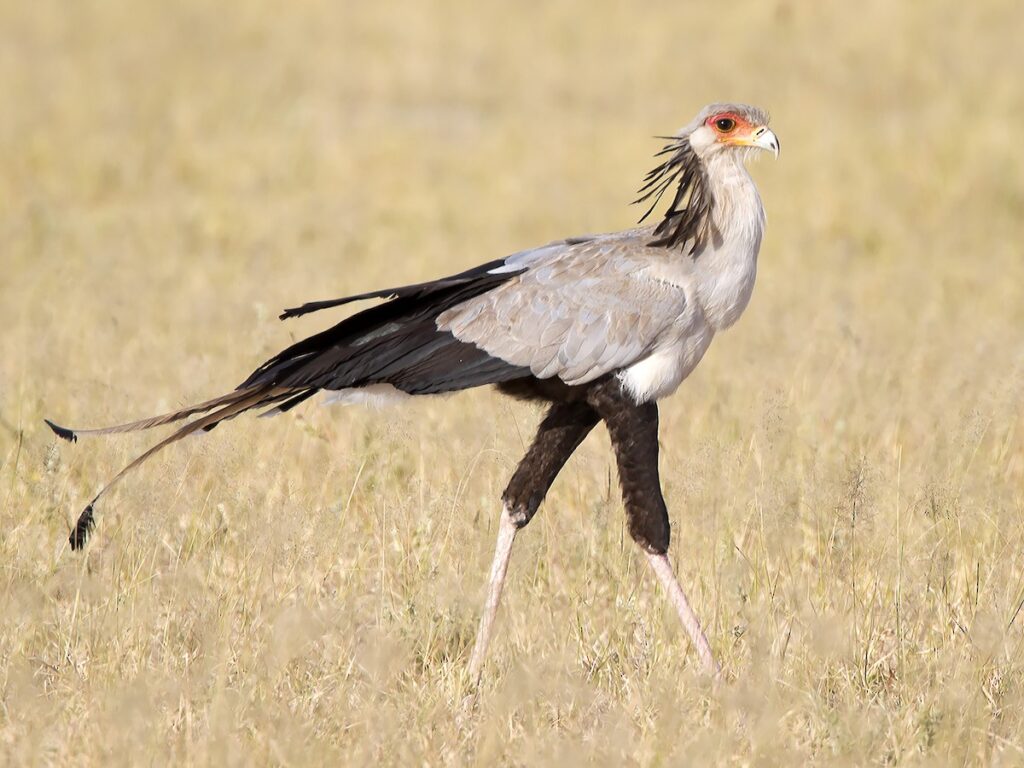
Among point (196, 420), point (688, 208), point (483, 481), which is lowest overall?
point (483, 481)

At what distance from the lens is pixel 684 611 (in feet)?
13.4

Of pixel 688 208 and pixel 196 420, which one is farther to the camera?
pixel 688 208

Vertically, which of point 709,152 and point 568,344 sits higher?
point 709,152

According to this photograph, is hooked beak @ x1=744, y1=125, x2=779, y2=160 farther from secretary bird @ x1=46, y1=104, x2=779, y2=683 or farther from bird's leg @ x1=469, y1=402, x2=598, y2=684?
bird's leg @ x1=469, y1=402, x2=598, y2=684

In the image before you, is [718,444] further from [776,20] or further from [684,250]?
[776,20]

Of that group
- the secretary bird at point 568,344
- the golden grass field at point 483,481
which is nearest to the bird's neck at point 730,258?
the secretary bird at point 568,344

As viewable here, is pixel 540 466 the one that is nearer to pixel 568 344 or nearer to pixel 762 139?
pixel 568 344

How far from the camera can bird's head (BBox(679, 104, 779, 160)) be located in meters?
4.32

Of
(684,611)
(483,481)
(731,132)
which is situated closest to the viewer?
(684,611)

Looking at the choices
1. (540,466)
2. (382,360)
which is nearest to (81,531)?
(382,360)

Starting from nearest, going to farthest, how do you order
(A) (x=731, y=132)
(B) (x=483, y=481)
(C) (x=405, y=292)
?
1. (C) (x=405, y=292)
2. (A) (x=731, y=132)
3. (B) (x=483, y=481)

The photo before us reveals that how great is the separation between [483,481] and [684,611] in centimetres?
135

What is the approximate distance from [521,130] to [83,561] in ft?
28.4

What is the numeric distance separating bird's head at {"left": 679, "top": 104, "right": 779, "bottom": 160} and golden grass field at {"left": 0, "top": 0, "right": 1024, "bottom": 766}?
892mm
